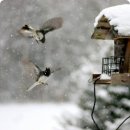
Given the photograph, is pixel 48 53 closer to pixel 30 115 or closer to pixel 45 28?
pixel 30 115

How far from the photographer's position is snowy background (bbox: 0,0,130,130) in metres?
14.0

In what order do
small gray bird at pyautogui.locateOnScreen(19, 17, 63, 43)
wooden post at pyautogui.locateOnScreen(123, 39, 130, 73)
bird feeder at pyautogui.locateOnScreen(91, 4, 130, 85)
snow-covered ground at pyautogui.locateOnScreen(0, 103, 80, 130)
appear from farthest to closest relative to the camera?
1. snow-covered ground at pyautogui.locateOnScreen(0, 103, 80, 130)
2. small gray bird at pyautogui.locateOnScreen(19, 17, 63, 43)
3. wooden post at pyautogui.locateOnScreen(123, 39, 130, 73)
4. bird feeder at pyautogui.locateOnScreen(91, 4, 130, 85)

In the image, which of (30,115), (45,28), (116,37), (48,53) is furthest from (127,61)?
(48,53)

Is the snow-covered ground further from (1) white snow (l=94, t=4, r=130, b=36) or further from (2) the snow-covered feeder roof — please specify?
(1) white snow (l=94, t=4, r=130, b=36)

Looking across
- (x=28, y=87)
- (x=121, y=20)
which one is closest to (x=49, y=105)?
(x=28, y=87)

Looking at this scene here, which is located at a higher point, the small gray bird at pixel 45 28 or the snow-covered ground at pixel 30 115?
the small gray bird at pixel 45 28

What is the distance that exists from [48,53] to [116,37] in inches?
472

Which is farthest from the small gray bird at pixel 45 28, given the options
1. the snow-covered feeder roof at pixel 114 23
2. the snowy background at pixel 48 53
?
the snowy background at pixel 48 53

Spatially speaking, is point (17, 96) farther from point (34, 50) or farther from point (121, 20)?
point (121, 20)

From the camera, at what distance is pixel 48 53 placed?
14953 mm

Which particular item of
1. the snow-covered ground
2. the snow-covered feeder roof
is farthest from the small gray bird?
the snow-covered ground

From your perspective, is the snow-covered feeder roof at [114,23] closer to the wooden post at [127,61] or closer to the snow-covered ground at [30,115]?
the wooden post at [127,61]

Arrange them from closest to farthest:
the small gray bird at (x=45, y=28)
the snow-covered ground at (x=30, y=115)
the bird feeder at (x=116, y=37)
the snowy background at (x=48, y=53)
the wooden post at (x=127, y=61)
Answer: the bird feeder at (x=116, y=37) → the wooden post at (x=127, y=61) → the small gray bird at (x=45, y=28) → the snow-covered ground at (x=30, y=115) → the snowy background at (x=48, y=53)

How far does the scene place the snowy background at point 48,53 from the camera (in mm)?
13992
